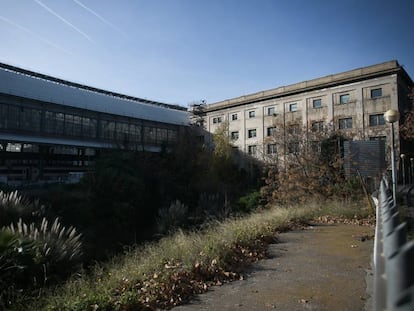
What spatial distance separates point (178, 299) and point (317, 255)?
11.8ft

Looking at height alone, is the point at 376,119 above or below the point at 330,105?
below

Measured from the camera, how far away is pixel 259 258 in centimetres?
669

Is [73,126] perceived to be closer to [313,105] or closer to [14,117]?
[14,117]

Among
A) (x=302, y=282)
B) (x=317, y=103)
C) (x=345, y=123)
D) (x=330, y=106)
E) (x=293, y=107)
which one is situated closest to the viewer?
(x=302, y=282)

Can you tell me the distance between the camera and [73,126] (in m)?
43.0

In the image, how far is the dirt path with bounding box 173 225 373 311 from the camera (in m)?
4.32

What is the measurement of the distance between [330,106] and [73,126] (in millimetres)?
35593

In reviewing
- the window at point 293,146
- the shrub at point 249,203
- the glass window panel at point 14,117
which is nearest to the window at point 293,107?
the shrub at point 249,203

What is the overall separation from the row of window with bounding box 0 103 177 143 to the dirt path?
33.4 m

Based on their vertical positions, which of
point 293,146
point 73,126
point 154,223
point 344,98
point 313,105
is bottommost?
point 154,223

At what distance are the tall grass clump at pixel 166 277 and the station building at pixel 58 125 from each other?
99.1 ft

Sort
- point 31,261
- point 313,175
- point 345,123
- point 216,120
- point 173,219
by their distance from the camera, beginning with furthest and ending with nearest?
point 216,120 < point 345,123 < point 173,219 < point 313,175 < point 31,261

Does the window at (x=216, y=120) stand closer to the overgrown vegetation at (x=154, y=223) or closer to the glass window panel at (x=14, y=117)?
the overgrown vegetation at (x=154, y=223)

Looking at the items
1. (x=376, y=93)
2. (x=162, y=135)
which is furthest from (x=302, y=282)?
(x=162, y=135)
